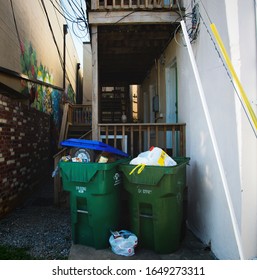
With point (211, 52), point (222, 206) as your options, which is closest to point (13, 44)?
point (211, 52)

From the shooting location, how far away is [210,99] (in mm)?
3090

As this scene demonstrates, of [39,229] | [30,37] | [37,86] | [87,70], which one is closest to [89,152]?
[39,229]

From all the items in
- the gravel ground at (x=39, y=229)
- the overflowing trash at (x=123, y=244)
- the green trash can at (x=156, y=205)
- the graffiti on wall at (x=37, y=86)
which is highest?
the graffiti on wall at (x=37, y=86)

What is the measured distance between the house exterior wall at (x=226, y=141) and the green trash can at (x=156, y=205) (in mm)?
461

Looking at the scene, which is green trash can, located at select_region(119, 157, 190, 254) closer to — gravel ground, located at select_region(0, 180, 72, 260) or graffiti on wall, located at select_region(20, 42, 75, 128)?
gravel ground, located at select_region(0, 180, 72, 260)

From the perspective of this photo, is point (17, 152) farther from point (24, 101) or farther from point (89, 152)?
point (89, 152)

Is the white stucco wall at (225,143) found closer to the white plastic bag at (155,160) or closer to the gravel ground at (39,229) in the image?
the white plastic bag at (155,160)

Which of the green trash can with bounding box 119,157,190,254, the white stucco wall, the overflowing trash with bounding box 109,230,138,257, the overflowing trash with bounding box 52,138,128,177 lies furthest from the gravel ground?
the white stucco wall

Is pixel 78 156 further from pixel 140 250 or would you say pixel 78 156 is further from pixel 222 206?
pixel 222 206

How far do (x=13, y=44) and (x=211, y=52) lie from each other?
16.3 feet

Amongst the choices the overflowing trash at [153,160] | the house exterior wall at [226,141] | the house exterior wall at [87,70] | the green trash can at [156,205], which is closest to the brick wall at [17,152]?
the green trash can at [156,205]

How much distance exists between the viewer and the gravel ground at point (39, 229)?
3.13 m

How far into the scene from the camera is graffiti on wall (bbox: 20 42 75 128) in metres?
6.86
